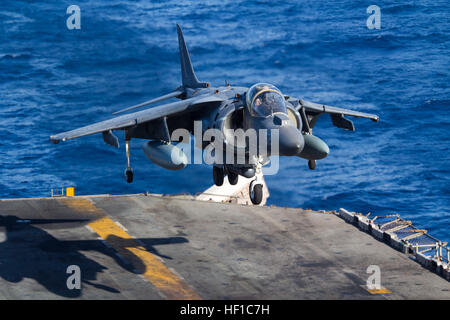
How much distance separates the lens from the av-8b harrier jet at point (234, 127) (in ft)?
116

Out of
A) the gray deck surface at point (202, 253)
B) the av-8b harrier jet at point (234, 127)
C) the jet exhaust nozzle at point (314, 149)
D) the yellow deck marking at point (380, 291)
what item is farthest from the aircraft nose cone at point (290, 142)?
the yellow deck marking at point (380, 291)

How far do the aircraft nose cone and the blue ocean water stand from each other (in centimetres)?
4599

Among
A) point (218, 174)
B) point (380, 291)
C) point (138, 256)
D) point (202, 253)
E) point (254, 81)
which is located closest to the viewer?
point (218, 174)

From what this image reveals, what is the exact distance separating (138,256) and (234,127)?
1590 centimetres

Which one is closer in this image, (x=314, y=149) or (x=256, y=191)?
(x=256, y=191)

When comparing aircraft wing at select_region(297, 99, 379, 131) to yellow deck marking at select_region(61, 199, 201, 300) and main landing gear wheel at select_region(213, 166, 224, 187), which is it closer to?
main landing gear wheel at select_region(213, 166, 224, 187)

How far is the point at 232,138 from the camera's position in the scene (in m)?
36.8

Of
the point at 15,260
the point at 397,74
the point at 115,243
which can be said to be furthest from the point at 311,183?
the point at 15,260

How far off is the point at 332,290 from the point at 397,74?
62.7 metres

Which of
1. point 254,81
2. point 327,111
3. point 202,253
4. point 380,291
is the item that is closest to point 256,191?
point 327,111

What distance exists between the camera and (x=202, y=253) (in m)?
50.8

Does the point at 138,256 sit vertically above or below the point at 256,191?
below

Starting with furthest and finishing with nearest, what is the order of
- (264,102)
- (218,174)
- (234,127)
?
(218,174)
(234,127)
(264,102)

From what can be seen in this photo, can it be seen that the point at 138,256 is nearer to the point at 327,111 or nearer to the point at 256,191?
the point at 256,191
